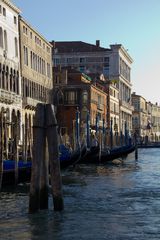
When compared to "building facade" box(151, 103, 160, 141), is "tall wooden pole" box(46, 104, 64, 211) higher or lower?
lower

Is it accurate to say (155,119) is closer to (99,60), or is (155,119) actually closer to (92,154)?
(99,60)

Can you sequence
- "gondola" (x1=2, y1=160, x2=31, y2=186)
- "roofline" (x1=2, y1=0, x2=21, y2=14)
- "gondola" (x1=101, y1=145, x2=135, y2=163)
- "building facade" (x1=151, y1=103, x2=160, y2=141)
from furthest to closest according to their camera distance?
"building facade" (x1=151, y1=103, x2=160, y2=141) → "roofline" (x1=2, y1=0, x2=21, y2=14) → "gondola" (x1=101, y1=145, x2=135, y2=163) → "gondola" (x1=2, y1=160, x2=31, y2=186)

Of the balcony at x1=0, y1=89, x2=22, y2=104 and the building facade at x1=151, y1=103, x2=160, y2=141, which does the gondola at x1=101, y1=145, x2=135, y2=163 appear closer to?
the balcony at x1=0, y1=89, x2=22, y2=104

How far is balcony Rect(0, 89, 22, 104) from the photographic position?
2934cm

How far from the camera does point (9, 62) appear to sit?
30.8 meters

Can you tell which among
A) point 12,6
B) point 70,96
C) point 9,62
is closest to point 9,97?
point 9,62

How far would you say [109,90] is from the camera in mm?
55844

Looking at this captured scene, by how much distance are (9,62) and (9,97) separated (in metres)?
1.95

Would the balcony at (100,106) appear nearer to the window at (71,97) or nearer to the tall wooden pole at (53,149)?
the window at (71,97)

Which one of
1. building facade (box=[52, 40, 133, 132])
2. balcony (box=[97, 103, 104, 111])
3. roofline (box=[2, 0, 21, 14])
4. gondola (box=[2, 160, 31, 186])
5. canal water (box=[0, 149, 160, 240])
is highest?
building facade (box=[52, 40, 133, 132])

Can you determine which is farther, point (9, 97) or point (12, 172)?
point (9, 97)

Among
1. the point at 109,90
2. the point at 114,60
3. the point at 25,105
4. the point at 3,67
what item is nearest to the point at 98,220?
the point at 3,67

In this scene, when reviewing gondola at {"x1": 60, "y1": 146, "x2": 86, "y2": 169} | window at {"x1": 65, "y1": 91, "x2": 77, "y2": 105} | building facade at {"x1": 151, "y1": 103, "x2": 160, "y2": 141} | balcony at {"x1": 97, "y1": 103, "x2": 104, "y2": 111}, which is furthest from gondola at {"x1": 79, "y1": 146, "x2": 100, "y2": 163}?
building facade at {"x1": 151, "y1": 103, "x2": 160, "y2": 141}

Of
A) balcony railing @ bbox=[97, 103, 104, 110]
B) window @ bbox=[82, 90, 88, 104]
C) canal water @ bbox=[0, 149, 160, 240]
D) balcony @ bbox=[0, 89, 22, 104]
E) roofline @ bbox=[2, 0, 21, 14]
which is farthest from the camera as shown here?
balcony railing @ bbox=[97, 103, 104, 110]
